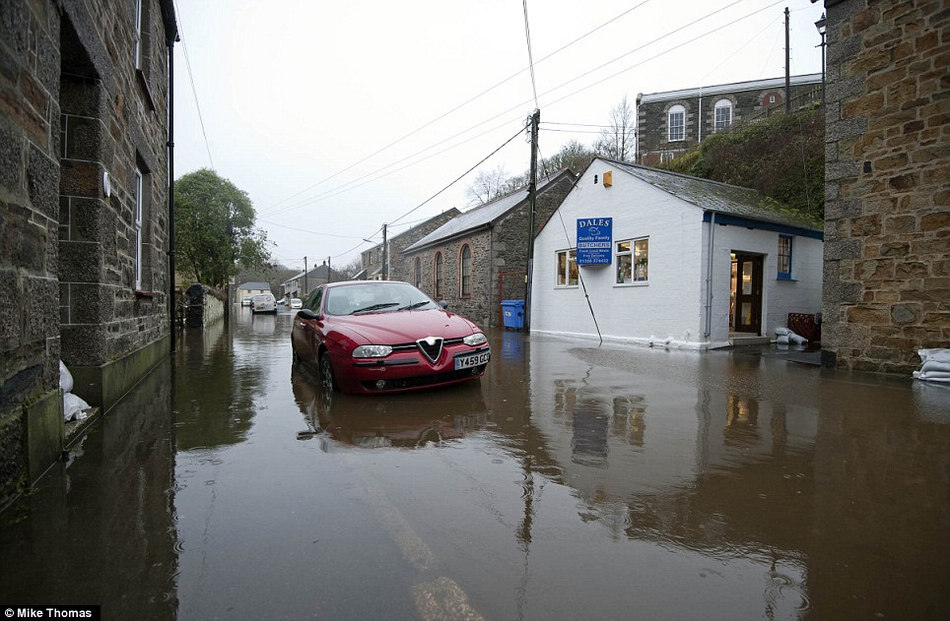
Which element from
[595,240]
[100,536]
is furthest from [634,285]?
[100,536]

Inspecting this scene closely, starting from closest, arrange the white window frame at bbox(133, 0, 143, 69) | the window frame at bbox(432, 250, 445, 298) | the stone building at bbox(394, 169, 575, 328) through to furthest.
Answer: the white window frame at bbox(133, 0, 143, 69) → the stone building at bbox(394, 169, 575, 328) → the window frame at bbox(432, 250, 445, 298)

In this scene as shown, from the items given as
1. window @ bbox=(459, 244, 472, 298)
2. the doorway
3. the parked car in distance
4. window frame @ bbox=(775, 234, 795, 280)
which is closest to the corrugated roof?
window @ bbox=(459, 244, 472, 298)

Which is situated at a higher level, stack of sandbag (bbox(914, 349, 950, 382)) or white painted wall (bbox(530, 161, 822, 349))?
white painted wall (bbox(530, 161, 822, 349))

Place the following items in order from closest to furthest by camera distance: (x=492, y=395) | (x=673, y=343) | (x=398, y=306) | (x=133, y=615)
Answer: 1. (x=133, y=615)
2. (x=492, y=395)
3. (x=398, y=306)
4. (x=673, y=343)

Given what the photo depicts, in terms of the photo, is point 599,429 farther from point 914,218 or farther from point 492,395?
point 914,218

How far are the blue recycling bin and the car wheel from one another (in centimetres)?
1374

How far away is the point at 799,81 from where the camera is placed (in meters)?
32.6

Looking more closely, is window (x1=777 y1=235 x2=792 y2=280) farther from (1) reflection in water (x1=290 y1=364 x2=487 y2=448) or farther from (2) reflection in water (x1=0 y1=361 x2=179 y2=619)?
(2) reflection in water (x1=0 y1=361 x2=179 y2=619)

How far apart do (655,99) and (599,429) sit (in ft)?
119

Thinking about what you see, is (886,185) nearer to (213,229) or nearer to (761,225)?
(761,225)

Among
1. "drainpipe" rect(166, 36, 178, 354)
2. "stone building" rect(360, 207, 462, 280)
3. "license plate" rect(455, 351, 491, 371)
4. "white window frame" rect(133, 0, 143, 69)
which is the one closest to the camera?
"license plate" rect(455, 351, 491, 371)

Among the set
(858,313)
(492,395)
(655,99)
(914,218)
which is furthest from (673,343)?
(655,99)

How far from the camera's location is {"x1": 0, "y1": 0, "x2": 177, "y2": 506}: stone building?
9.88 ft

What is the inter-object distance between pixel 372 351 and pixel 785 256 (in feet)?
42.5
